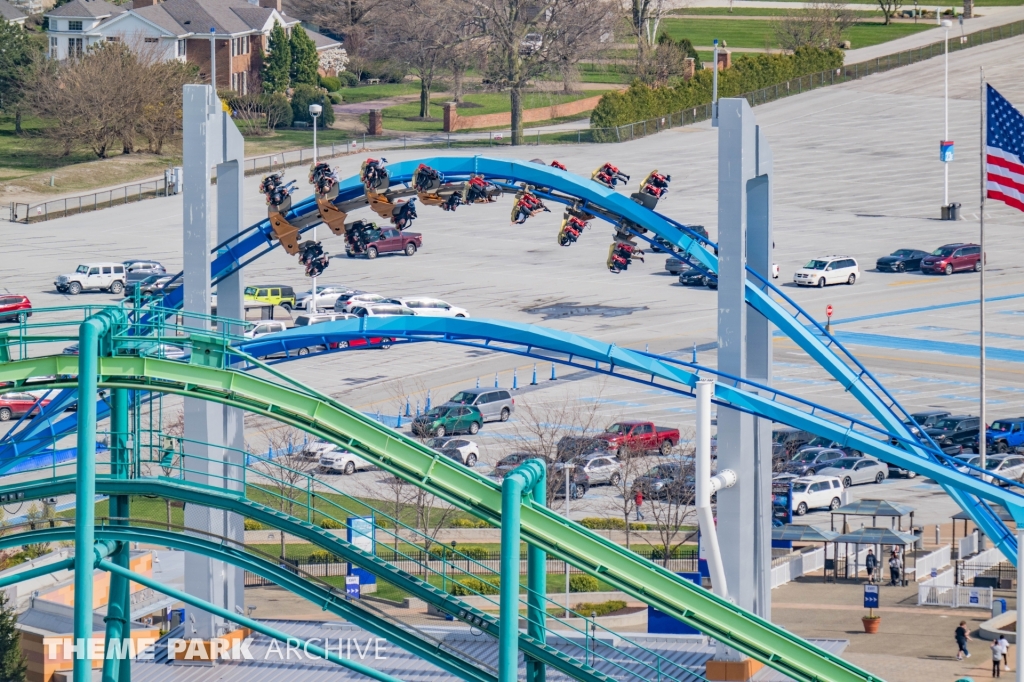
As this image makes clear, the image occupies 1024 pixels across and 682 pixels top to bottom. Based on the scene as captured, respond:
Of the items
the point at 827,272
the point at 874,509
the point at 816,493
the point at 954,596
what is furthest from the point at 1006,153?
the point at 827,272

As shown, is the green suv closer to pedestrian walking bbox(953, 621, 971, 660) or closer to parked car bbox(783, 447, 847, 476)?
parked car bbox(783, 447, 847, 476)

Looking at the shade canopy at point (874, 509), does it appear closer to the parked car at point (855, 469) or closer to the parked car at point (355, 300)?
the parked car at point (855, 469)

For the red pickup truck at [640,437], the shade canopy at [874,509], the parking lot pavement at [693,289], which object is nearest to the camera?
the shade canopy at [874,509]

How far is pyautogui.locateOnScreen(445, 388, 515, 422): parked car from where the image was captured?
2087 inches

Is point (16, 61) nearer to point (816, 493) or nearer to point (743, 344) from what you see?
point (816, 493)

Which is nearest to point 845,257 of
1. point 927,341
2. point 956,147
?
point 927,341

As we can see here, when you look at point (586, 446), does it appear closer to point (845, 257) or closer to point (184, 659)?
point (184, 659)

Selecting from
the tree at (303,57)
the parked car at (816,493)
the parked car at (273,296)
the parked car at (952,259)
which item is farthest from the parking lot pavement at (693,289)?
the tree at (303,57)

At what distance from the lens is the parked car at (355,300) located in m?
64.2

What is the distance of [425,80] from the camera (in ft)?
348

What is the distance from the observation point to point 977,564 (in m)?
42.7

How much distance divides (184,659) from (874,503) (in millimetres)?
21453

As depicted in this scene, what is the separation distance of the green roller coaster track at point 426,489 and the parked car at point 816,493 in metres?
26.7

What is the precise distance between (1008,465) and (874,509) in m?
7.54
